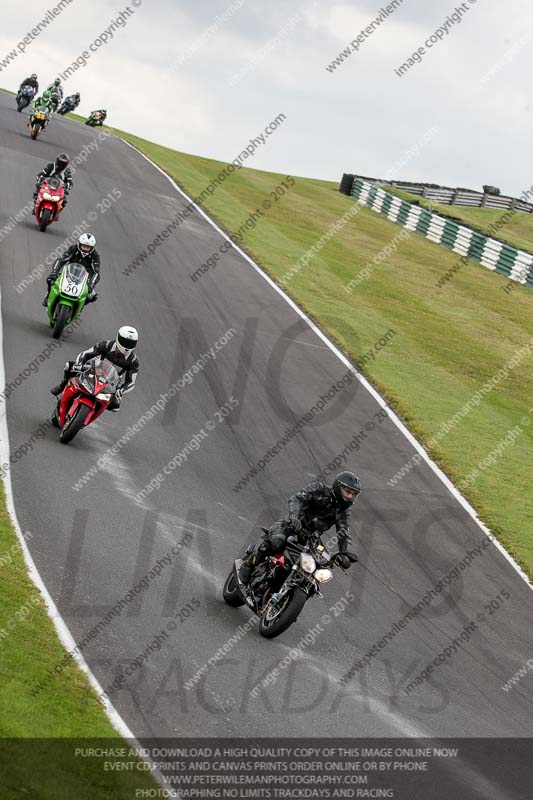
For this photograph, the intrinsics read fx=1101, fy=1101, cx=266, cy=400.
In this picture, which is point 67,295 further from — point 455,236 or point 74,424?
point 455,236

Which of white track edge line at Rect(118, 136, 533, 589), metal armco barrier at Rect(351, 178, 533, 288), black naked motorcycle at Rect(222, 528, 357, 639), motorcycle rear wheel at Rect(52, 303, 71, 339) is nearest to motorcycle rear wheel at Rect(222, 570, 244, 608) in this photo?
black naked motorcycle at Rect(222, 528, 357, 639)


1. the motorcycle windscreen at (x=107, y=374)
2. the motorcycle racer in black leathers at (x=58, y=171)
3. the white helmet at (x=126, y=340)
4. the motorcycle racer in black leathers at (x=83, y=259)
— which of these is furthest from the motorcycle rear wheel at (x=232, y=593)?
the motorcycle racer in black leathers at (x=58, y=171)

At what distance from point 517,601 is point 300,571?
523cm

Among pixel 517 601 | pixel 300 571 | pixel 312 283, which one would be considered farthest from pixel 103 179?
pixel 300 571

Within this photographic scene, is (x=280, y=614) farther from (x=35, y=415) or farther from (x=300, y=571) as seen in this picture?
(x=35, y=415)

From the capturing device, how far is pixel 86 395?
15.3 meters

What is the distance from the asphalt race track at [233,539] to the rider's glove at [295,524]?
47.4 inches

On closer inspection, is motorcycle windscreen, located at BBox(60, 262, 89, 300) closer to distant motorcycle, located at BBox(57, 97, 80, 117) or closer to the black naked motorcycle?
the black naked motorcycle

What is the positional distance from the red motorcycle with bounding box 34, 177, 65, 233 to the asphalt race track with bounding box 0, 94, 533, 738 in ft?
5.78

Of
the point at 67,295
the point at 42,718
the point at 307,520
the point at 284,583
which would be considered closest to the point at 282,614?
the point at 284,583

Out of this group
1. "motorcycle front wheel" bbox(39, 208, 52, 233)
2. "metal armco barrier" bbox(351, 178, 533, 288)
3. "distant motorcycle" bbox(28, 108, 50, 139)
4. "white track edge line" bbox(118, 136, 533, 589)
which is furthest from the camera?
"metal armco barrier" bbox(351, 178, 533, 288)

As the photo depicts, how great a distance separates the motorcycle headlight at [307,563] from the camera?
36.8 ft

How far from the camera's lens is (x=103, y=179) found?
133 feet

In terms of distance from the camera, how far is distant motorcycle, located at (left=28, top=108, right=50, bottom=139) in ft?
141
